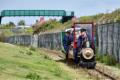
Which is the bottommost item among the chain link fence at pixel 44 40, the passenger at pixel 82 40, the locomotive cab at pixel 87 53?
the chain link fence at pixel 44 40

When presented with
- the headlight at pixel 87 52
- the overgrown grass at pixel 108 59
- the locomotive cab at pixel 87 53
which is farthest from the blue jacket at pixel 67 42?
the headlight at pixel 87 52

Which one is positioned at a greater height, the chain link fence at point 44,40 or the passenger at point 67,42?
the passenger at point 67,42

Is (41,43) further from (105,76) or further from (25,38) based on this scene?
(105,76)

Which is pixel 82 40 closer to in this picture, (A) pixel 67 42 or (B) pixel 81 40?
(B) pixel 81 40

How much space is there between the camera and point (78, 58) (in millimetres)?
29281

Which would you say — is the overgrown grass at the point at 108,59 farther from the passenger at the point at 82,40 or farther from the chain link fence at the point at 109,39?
the passenger at the point at 82,40

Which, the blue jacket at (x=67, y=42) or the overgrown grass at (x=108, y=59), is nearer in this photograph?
the blue jacket at (x=67, y=42)

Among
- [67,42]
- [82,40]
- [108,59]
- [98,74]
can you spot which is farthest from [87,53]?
[108,59]

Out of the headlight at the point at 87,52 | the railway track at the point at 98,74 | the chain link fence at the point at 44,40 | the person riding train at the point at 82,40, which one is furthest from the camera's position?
the chain link fence at the point at 44,40

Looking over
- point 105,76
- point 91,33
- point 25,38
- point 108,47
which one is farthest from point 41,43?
point 105,76

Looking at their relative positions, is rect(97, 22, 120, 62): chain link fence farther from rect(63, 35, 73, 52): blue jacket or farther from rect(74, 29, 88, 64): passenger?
rect(74, 29, 88, 64): passenger

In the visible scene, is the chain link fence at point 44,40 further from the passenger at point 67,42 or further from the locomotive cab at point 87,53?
the locomotive cab at point 87,53

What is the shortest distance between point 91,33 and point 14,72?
1138 cm

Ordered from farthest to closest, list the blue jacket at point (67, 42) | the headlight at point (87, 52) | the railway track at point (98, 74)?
1. the blue jacket at point (67, 42)
2. the headlight at point (87, 52)
3. the railway track at point (98, 74)
